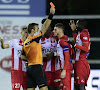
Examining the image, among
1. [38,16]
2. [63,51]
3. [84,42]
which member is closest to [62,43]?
[63,51]

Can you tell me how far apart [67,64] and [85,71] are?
663 mm

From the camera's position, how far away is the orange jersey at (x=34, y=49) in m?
8.23

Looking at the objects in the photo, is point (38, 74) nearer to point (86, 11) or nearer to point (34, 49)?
point (34, 49)

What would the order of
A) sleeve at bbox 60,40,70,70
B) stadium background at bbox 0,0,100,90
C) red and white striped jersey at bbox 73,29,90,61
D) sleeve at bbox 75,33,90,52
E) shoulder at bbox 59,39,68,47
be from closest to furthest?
sleeve at bbox 60,40,70,70, shoulder at bbox 59,39,68,47, sleeve at bbox 75,33,90,52, red and white striped jersey at bbox 73,29,90,61, stadium background at bbox 0,0,100,90

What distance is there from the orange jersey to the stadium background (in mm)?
3931

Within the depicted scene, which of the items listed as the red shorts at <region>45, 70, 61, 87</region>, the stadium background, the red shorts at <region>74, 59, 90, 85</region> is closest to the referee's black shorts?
the red shorts at <region>45, 70, 61, 87</region>

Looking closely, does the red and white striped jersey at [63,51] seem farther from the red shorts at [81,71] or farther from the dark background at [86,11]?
the dark background at [86,11]

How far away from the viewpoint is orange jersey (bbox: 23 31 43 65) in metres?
8.23

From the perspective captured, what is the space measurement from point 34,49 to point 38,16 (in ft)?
13.8

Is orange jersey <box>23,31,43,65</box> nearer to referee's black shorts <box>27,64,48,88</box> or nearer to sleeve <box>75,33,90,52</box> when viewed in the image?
referee's black shorts <box>27,64,48,88</box>

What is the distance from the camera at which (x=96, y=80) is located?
39.1 ft

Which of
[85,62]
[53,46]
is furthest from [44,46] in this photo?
[85,62]

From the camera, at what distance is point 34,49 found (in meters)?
8.23

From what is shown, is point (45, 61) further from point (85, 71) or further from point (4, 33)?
point (4, 33)
